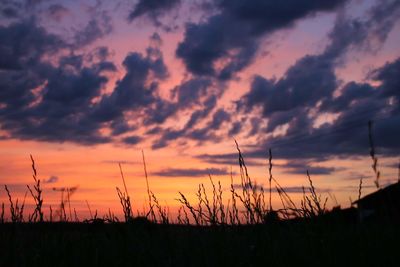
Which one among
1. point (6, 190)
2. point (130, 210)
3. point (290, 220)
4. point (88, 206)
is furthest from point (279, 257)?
point (88, 206)

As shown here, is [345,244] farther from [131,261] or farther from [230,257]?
[131,261]

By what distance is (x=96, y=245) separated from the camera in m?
4.90

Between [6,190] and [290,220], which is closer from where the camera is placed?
[6,190]

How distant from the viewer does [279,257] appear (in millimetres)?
3951

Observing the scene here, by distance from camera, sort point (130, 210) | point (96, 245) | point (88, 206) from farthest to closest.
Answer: point (88, 206), point (130, 210), point (96, 245)

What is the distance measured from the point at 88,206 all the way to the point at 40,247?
5.56 ft

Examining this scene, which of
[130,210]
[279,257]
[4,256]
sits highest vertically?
[130,210]

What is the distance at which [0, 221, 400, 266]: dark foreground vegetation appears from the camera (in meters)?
3.98

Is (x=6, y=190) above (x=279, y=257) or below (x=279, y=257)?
above

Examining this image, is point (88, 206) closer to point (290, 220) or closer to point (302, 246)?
point (290, 220)

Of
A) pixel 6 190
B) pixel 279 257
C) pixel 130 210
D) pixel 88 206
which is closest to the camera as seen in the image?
pixel 279 257

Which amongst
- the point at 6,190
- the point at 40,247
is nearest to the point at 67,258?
the point at 40,247

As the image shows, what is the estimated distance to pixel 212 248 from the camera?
4.31 metres

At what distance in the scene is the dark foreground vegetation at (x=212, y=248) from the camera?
157 inches
